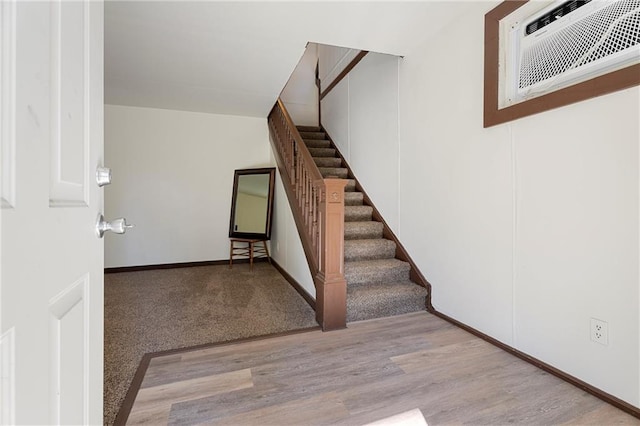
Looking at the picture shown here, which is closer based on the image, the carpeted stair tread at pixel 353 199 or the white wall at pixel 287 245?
the white wall at pixel 287 245

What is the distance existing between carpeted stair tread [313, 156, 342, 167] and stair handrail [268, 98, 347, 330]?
0.94m

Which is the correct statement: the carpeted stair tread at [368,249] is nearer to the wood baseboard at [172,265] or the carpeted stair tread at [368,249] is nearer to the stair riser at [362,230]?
the stair riser at [362,230]

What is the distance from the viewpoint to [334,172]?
382 cm

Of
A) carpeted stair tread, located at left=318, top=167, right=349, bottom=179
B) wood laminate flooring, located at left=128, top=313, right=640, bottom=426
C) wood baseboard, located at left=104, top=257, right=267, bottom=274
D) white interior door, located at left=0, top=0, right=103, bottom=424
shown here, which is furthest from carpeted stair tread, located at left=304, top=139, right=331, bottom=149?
white interior door, located at left=0, top=0, right=103, bottom=424

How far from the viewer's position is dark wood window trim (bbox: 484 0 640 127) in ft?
4.24

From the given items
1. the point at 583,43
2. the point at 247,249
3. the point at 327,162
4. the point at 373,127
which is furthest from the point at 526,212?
the point at 247,249

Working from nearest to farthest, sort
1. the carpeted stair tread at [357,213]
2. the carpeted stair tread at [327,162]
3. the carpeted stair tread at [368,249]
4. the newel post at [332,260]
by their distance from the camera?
1. the newel post at [332,260]
2. the carpeted stair tread at [368,249]
3. the carpeted stair tread at [357,213]
4. the carpeted stair tread at [327,162]

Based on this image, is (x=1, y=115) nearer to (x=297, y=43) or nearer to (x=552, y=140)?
(x=552, y=140)

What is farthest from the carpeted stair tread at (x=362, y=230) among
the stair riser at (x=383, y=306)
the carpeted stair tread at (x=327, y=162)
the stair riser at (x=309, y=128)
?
the stair riser at (x=309, y=128)

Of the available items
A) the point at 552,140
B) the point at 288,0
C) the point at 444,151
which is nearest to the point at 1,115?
the point at 288,0

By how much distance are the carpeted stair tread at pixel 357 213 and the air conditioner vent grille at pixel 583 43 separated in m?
1.86

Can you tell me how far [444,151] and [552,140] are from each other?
0.77 meters

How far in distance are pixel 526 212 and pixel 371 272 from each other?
1.29 metres

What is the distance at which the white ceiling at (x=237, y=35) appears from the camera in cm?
192
